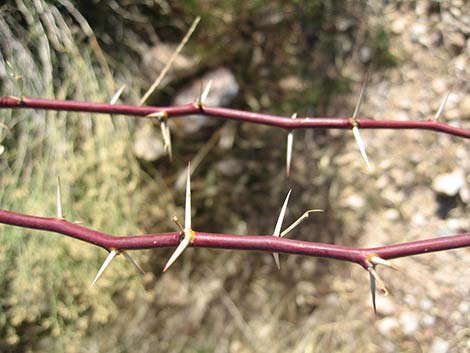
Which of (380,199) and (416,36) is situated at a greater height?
(416,36)

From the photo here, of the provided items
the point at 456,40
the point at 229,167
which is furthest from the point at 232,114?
the point at 456,40

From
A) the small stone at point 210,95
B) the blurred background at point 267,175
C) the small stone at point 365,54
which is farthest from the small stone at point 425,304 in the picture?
the small stone at point 210,95

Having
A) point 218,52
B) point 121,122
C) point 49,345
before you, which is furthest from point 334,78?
point 49,345

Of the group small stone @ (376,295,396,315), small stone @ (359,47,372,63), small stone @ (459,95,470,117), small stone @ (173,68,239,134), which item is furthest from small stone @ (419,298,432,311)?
small stone @ (173,68,239,134)

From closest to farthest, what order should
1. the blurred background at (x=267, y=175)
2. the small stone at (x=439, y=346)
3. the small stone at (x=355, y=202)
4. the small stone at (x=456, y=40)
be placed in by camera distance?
the blurred background at (x=267, y=175)
the small stone at (x=439, y=346)
the small stone at (x=456, y=40)
the small stone at (x=355, y=202)

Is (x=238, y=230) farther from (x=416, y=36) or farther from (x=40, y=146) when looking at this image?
(x=416, y=36)

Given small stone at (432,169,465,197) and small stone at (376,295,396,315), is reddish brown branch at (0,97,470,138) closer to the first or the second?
small stone at (432,169,465,197)

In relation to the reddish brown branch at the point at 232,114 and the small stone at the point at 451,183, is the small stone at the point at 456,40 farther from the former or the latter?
the reddish brown branch at the point at 232,114
